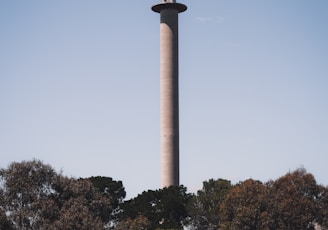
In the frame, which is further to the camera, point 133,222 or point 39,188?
point 133,222

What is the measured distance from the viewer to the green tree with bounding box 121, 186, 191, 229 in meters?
97.4

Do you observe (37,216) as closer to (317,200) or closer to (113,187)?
(317,200)

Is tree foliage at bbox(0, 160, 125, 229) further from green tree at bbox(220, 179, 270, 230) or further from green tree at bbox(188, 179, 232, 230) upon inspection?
green tree at bbox(188, 179, 232, 230)

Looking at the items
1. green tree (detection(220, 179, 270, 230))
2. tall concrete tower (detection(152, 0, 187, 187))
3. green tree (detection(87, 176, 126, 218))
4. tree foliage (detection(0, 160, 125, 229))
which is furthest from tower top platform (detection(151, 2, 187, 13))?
tree foliage (detection(0, 160, 125, 229))

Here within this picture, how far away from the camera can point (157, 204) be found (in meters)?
99.8

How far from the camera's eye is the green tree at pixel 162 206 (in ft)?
319

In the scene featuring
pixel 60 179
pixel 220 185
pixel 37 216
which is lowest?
pixel 37 216

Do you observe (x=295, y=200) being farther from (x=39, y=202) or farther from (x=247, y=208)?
(x=39, y=202)

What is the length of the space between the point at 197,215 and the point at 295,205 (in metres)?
21.5

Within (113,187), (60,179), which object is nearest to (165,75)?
(113,187)

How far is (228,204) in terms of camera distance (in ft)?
261

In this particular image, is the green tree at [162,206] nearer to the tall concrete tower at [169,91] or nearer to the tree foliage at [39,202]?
the tall concrete tower at [169,91]

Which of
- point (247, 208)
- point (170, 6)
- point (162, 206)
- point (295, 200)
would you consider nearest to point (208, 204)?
point (162, 206)

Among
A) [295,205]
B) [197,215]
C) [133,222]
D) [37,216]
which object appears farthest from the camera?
[197,215]
